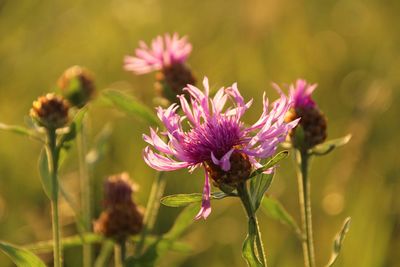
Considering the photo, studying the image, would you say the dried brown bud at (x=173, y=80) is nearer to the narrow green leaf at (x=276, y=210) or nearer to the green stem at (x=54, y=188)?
the green stem at (x=54, y=188)

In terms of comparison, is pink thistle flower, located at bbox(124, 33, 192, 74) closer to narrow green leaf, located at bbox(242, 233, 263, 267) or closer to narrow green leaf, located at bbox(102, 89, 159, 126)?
narrow green leaf, located at bbox(102, 89, 159, 126)

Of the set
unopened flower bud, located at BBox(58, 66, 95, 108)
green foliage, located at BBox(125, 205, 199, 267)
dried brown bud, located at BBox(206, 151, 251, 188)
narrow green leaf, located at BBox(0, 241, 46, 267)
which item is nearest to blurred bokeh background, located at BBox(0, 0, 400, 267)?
unopened flower bud, located at BBox(58, 66, 95, 108)

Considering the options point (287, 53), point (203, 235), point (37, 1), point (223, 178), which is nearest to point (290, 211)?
point (203, 235)

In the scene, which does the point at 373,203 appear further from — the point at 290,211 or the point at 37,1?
the point at 37,1

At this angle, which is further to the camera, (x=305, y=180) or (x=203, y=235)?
(x=203, y=235)

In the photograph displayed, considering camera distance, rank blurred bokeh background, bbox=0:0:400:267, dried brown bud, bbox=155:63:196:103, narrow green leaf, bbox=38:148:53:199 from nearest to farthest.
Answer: narrow green leaf, bbox=38:148:53:199, dried brown bud, bbox=155:63:196:103, blurred bokeh background, bbox=0:0:400:267

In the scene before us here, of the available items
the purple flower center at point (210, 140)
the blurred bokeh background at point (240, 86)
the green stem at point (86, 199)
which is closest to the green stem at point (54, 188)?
the green stem at point (86, 199)
